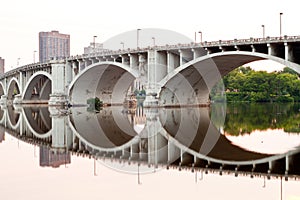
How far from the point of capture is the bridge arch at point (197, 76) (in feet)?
168

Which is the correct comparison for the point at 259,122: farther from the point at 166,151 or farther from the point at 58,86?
the point at 58,86

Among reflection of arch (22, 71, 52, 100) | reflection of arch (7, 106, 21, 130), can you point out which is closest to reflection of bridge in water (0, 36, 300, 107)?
reflection of arch (22, 71, 52, 100)

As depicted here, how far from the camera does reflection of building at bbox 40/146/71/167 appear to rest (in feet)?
56.7

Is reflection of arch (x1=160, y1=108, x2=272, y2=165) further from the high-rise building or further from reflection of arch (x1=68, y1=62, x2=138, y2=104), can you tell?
the high-rise building

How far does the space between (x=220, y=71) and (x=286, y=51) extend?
19571mm

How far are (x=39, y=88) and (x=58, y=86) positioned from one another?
90.0ft

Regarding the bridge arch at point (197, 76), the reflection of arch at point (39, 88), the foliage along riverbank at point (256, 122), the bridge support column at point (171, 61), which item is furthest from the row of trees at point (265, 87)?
the foliage along riverbank at point (256, 122)

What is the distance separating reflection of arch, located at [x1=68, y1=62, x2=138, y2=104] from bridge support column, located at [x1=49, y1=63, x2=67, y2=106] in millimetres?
1411

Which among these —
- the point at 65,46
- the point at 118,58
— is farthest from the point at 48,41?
the point at 118,58

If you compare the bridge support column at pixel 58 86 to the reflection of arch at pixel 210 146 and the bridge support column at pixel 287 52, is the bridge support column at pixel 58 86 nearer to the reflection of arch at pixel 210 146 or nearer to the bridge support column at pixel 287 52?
the bridge support column at pixel 287 52

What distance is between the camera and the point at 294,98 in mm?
99875

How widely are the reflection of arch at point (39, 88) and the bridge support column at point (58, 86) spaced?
13.3 m

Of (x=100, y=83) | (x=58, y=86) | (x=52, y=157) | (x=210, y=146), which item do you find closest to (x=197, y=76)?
(x=100, y=83)

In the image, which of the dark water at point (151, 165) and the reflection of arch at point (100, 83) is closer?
the dark water at point (151, 165)
